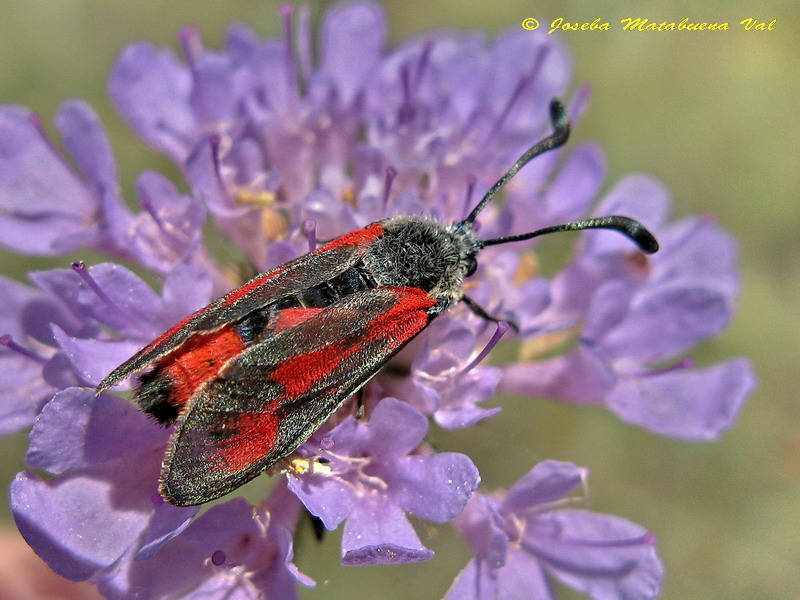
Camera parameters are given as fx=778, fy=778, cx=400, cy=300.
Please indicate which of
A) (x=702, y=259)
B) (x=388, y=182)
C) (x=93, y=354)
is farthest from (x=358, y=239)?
(x=702, y=259)

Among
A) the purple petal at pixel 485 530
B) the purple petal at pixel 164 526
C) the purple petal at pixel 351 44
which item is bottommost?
the purple petal at pixel 485 530

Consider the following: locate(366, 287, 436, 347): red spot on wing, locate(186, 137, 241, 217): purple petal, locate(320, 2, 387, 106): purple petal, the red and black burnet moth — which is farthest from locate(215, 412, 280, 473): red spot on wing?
locate(320, 2, 387, 106): purple petal

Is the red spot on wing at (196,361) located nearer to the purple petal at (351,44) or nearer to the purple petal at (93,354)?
the purple petal at (93,354)

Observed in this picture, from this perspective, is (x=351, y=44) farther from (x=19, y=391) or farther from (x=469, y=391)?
(x=19, y=391)

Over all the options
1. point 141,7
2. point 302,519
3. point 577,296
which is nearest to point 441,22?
point 141,7

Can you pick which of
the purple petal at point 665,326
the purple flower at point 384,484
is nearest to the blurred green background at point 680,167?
the purple petal at point 665,326

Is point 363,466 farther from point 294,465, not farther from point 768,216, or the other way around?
point 768,216
